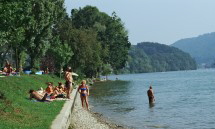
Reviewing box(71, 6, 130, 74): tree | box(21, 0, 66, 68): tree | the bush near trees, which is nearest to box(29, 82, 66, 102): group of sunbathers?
the bush near trees

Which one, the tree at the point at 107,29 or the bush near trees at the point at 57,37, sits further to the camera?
the tree at the point at 107,29

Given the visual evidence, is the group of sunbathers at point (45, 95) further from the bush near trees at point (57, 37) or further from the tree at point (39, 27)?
the tree at point (39, 27)

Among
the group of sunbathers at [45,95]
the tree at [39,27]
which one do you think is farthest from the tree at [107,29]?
the group of sunbathers at [45,95]

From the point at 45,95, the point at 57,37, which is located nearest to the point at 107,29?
the point at 57,37

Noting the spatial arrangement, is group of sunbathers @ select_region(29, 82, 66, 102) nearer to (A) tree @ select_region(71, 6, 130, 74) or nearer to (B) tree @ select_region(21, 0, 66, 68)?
(B) tree @ select_region(21, 0, 66, 68)

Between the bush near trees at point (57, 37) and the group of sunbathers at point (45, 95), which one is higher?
the bush near trees at point (57, 37)

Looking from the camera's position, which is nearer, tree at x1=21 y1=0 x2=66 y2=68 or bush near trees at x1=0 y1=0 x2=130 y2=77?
bush near trees at x1=0 y1=0 x2=130 y2=77

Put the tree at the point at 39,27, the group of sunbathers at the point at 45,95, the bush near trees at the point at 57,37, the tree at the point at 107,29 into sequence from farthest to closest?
the tree at the point at 107,29 → the tree at the point at 39,27 → the bush near trees at the point at 57,37 → the group of sunbathers at the point at 45,95

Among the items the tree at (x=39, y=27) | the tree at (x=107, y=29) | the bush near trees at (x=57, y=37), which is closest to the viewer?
the bush near trees at (x=57, y=37)

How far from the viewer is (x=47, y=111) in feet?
62.2

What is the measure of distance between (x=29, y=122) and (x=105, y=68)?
98200 mm

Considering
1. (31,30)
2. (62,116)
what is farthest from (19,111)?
(31,30)

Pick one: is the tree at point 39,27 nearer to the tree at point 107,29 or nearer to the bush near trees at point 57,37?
the bush near trees at point 57,37

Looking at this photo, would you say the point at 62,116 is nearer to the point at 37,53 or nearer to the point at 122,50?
the point at 37,53
